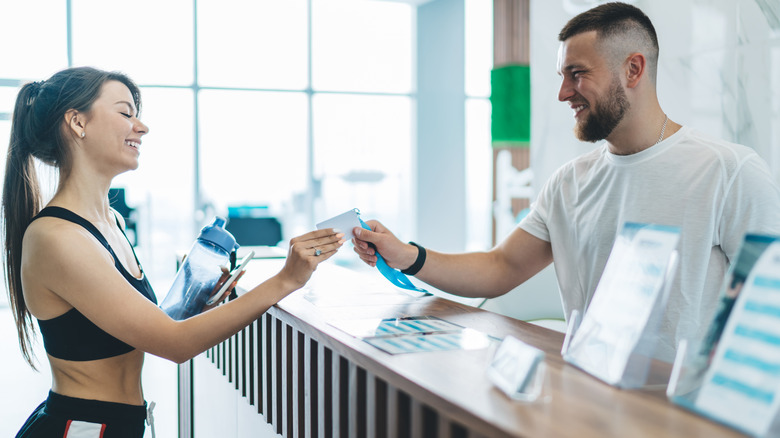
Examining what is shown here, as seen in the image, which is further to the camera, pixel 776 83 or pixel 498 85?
pixel 498 85

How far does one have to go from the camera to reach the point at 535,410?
2.48ft

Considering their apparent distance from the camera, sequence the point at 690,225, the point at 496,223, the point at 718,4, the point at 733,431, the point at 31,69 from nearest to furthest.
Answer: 1. the point at 733,431
2. the point at 690,225
3. the point at 718,4
4. the point at 31,69
5. the point at 496,223

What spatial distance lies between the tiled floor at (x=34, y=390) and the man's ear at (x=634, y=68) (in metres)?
2.68

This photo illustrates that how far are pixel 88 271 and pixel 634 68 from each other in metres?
1.55

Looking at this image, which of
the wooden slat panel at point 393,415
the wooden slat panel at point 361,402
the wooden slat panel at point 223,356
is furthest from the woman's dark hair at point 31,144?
the wooden slat panel at point 393,415

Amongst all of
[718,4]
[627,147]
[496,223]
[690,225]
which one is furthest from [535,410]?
[496,223]

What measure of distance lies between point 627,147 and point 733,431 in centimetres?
121

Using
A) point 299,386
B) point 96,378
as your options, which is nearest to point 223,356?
point 96,378

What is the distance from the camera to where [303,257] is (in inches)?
55.9

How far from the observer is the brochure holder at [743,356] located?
26.1 inches

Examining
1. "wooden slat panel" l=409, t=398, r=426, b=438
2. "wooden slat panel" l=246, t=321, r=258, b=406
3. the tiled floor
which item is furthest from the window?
"wooden slat panel" l=409, t=398, r=426, b=438

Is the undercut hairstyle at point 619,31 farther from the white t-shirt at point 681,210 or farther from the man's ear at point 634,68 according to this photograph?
the white t-shirt at point 681,210

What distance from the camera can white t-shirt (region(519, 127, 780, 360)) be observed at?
1.55m

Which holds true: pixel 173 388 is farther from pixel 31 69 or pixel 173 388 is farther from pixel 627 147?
pixel 31 69
